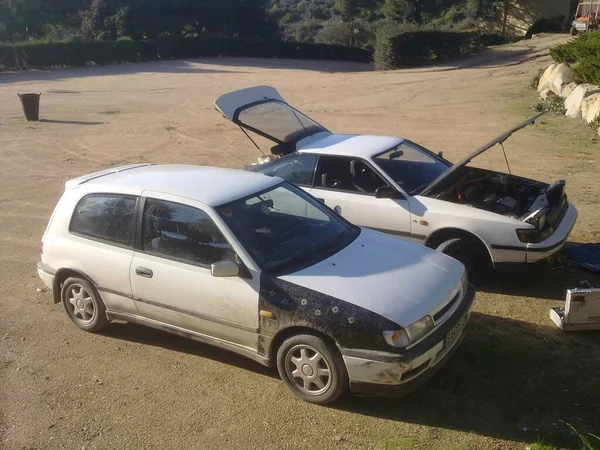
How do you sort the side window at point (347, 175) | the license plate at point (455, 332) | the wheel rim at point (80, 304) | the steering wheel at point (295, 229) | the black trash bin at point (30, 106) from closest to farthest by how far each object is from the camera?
the license plate at point (455, 332)
the steering wheel at point (295, 229)
the wheel rim at point (80, 304)
the side window at point (347, 175)
the black trash bin at point (30, 106)

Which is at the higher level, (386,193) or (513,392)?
(386,193)

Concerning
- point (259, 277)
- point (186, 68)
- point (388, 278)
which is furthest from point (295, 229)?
point (186, 68)

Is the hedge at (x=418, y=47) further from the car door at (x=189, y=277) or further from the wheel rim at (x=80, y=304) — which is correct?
the car door at (x=189, y=277)

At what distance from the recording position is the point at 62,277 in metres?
6.42

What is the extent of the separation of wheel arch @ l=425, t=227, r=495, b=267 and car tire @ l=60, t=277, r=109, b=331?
11.4ft

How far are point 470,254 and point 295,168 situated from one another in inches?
94.4

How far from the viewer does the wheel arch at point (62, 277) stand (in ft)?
20.2

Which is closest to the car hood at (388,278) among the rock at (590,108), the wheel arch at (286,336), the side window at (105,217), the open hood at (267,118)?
the wheel arch at (286,336)

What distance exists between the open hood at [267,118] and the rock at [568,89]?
11.8m

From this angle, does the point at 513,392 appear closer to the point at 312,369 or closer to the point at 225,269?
the point at 312,369

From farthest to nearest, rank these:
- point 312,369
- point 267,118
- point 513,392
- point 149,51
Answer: point 149,51 → point 267,118 → point 513,392 → point 312,369

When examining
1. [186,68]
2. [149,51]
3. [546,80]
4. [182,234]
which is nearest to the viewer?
[182,234]

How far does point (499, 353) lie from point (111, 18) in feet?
166

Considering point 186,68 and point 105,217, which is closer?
point 105,217
